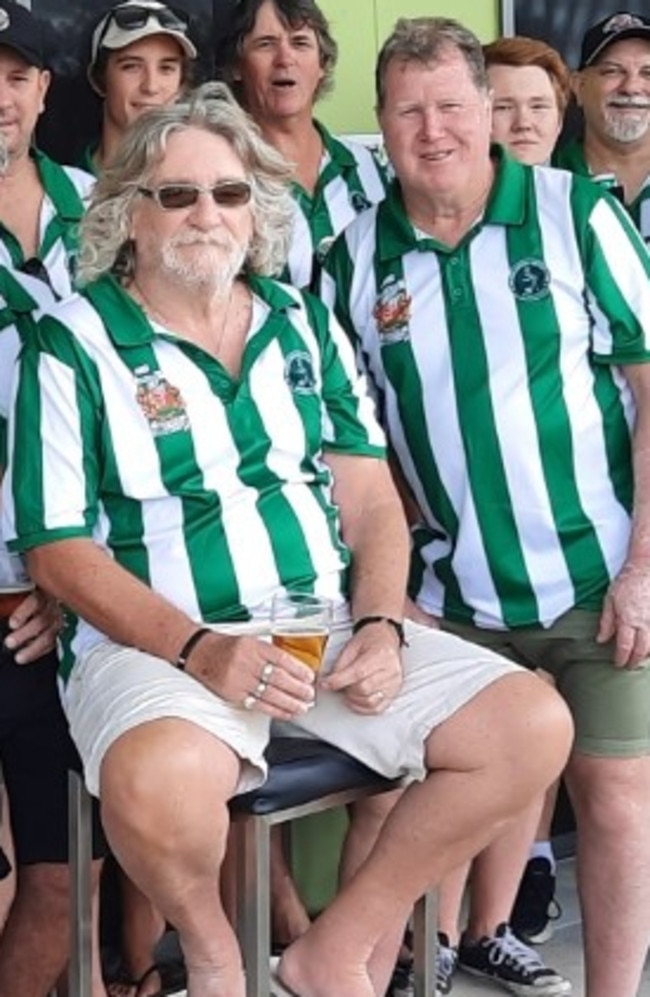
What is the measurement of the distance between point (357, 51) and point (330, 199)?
0.75m

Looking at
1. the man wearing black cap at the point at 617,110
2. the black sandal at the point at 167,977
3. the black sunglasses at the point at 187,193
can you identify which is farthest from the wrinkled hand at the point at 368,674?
the man wearing black cap at the point at 617,110

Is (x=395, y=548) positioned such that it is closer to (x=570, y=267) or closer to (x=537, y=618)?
(x=537, y=618)

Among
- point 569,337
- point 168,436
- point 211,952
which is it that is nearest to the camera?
point 211,952

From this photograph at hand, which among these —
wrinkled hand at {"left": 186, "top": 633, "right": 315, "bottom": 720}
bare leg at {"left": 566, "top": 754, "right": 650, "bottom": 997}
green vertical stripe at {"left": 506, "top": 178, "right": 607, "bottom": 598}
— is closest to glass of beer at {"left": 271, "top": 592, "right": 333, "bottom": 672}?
wrinkled hand at {"left": 186, "top": 633, "right": 315, "bottom": 720}

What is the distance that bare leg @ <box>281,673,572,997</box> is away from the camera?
2602 mm

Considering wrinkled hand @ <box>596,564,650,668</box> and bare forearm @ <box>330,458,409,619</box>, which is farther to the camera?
wrinkled hand @ <box>596,564,650,668</box>

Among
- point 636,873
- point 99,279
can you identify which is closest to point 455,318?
point 99,279

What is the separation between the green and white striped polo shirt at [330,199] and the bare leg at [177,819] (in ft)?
3.97

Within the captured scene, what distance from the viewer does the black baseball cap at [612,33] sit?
406 cm

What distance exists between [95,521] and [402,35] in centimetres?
102

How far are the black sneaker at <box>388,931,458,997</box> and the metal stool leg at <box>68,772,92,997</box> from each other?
2.47 ft

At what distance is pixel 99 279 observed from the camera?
9.37 ft

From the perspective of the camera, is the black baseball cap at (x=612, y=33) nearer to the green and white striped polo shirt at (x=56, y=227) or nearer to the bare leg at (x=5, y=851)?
the green and white striped polo shirt at (x=56, y=227)

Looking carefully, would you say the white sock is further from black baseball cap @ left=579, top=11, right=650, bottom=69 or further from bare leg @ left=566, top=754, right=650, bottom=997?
black baseball cap @ left=579, top=11, right=650, bottom=69
